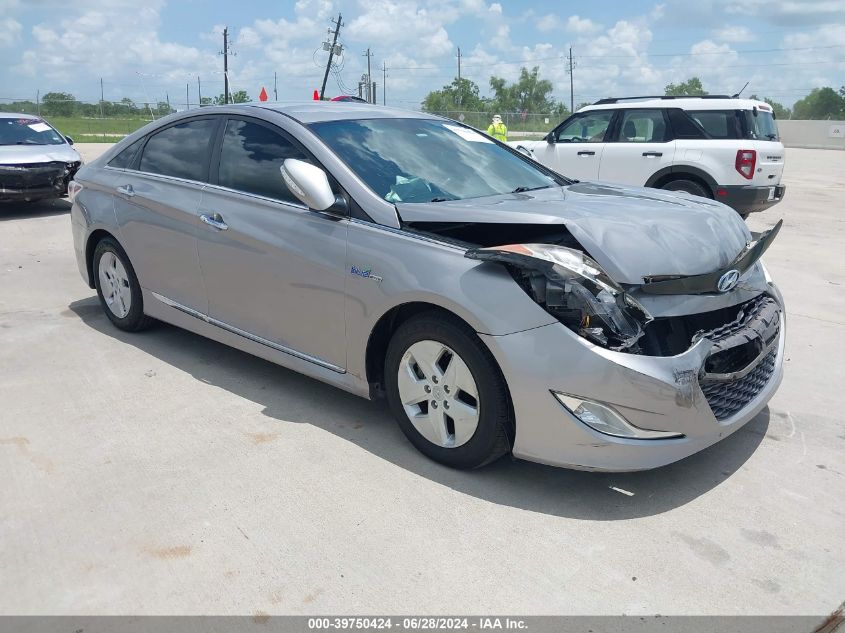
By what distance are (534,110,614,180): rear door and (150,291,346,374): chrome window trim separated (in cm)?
741

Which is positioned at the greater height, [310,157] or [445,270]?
[310,157]

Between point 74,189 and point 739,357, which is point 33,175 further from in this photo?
point 739,357

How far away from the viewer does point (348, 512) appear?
3246 millimetres

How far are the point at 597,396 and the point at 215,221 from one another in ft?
8.39

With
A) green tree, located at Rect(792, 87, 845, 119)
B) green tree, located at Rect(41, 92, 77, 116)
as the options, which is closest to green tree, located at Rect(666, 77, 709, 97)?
green tree, located at Rect(792, 87, 845, 119)

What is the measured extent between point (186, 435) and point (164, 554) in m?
1.10

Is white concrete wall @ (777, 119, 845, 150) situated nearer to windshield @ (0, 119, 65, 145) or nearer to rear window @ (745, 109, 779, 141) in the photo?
rear window @ (745, 109, 779, 141)

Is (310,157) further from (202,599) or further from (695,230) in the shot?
(202,599)

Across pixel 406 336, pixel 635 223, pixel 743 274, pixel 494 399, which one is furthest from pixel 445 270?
pixel 743 274

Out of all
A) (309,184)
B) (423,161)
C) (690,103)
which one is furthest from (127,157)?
(690,103)

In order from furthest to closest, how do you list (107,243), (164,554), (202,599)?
(107,243), (164,554), (202,599)

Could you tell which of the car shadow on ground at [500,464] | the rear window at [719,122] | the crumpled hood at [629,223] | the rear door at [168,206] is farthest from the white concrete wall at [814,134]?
the car shadow on ground at [500,464]

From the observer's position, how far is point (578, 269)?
10.3ft

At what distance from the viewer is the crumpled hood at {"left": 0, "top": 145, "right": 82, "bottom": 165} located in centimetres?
1114
